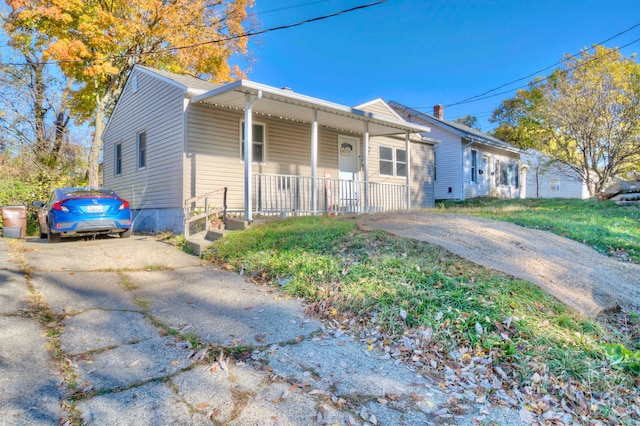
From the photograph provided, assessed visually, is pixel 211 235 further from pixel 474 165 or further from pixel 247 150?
pixel 474 165

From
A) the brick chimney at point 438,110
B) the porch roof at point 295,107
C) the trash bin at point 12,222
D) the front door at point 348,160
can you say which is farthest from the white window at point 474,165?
the trash bin at point 12,222

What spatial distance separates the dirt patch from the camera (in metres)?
4.51

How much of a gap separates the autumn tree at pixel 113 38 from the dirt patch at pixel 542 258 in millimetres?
13193

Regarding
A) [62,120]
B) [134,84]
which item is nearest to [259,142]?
[134,84]

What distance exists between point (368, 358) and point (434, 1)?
45.6ft

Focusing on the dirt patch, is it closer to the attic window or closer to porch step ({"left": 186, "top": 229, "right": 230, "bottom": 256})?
porch step ({"left": 186, "top": 229, "right": 230, "bottom": 256})

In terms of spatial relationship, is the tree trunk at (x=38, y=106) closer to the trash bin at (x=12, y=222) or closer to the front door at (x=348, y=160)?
the trash bin at (x=12, y=222)

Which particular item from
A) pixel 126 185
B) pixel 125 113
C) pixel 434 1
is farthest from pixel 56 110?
pixel 434 1

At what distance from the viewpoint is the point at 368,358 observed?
10.9ft

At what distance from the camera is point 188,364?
3008 millimetres

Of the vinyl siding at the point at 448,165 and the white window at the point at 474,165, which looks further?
the white window at the point at 474,165

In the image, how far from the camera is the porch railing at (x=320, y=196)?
973cm

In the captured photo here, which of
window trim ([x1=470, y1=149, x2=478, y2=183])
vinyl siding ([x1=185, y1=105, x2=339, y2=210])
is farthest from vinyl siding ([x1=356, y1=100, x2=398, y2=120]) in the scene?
window trim ([x1=470, y1=149, x2=478, y2=183])

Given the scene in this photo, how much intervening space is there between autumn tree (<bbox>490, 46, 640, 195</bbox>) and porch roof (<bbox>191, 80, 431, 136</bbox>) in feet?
27.9
